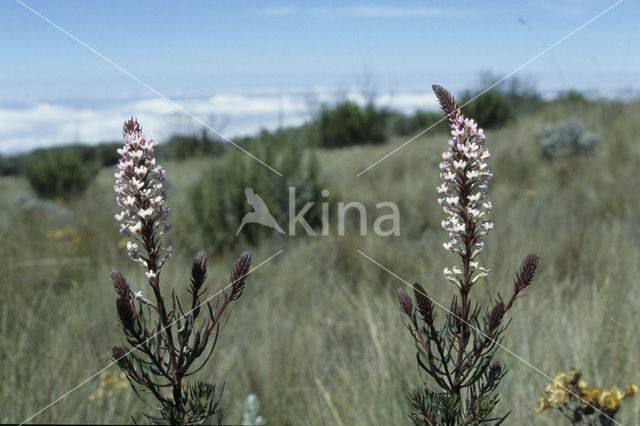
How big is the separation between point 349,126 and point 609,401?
18.5 m

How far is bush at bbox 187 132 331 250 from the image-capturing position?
21.1ft

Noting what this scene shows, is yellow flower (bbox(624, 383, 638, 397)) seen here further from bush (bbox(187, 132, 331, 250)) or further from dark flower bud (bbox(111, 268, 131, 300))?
bush (bbox(187, 132, 331, 250))

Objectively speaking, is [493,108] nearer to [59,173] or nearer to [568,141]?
[568,141]

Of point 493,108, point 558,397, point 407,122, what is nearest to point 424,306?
point 558,397

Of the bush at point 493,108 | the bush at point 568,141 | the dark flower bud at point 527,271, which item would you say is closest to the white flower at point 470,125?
the dark flower bud at point 527,271

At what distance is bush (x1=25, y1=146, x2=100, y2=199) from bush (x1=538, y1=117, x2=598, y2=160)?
29.3ft

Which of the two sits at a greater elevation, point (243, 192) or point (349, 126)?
point (349, 126)

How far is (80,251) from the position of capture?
18.7 feet

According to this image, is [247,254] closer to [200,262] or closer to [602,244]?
[200,262]

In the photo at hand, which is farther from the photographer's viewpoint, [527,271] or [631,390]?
[631,390]

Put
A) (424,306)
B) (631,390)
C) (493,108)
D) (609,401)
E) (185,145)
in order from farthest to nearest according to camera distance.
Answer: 1. (493,108)
2. (185,145)
3. (631,390)
4. (609,401)
5. (424,306)

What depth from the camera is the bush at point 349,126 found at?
19.9 meters

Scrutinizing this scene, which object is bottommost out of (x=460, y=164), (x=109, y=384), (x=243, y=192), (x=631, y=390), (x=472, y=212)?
(x=109, y=384)

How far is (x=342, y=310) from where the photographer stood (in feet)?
13.0
